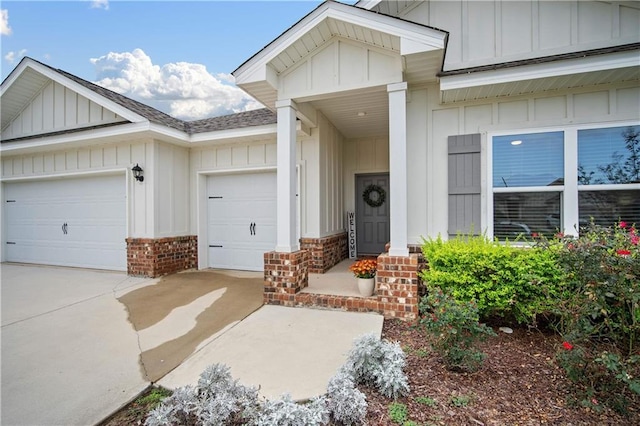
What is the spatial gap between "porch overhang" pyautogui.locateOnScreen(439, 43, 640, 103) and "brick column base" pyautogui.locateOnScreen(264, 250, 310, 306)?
3206mm

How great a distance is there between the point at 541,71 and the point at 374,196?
453 centimetres

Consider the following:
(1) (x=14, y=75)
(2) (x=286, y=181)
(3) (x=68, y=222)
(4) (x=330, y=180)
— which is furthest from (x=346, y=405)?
(1) (x=14, y=75)

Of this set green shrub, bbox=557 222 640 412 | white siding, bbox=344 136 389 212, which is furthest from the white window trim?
white siding, bbox=344 136 389 212

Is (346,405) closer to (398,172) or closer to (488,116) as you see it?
(398,172)

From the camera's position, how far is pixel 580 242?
2.36m

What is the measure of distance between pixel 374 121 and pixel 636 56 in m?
3.85

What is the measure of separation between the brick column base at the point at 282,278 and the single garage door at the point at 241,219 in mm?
2047

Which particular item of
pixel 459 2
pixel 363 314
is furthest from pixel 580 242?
pixel 459 2

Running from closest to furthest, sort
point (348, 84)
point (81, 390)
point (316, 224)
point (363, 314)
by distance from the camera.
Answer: point (81, 390), point (363, 314), point (348, 84), point (316, 224)

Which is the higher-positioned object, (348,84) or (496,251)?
(348,84)

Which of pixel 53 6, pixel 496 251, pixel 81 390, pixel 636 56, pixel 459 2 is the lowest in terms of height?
pixel 81 390

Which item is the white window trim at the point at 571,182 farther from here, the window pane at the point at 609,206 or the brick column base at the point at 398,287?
the brick column base at the point at 398,287

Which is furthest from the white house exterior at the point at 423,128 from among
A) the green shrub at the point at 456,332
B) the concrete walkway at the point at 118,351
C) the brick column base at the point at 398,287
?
the green shrub at the point at 456,332

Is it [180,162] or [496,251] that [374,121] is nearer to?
[496,251]
